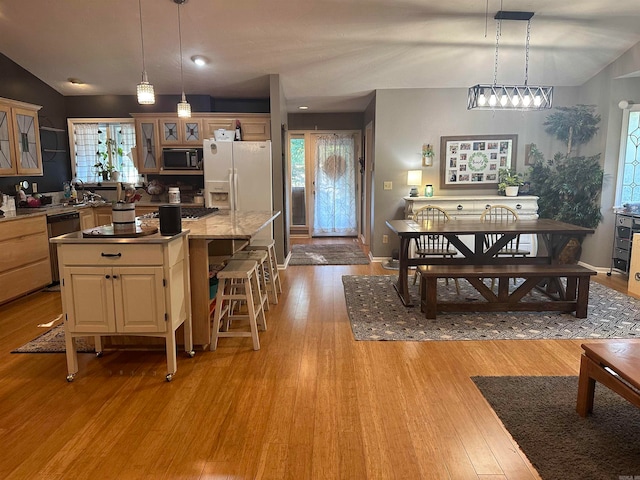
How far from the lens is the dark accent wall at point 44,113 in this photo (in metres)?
5.03

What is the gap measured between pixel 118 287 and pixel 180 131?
3830 mm

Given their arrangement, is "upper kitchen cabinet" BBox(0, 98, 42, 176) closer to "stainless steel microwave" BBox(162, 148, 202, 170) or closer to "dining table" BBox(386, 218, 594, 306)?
"stainless steel microwave" BBox(162, 148, 202, 170)

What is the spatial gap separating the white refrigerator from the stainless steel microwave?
610 mm

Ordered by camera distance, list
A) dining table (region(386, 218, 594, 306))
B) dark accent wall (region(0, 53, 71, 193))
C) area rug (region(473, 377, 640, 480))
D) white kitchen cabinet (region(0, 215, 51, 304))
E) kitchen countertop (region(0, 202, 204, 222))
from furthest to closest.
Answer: dark accent wall (region(0, 53, 71, 193)) → kitchen countertop (region(0, 202, 204, 222)) → white kitchen cabinet (region(0, 215, 51, 304)) → dining table (region(386, 218, 594, 306)) → area rug (region(473, 377, 640, 480))

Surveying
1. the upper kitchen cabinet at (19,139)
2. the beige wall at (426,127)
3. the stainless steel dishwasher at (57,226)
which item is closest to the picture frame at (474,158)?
the beige wall at (426,127)

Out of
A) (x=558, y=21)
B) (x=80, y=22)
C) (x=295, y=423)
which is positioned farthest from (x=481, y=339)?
(x=80, y=22)

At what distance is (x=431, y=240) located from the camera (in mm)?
5582

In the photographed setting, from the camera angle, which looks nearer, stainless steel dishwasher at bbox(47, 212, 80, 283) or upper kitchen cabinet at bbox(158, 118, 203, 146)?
stainless steel dishwasher at bbox(47, 212, 80, 283)

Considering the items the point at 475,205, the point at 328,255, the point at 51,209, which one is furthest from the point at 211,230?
the point at 475,205

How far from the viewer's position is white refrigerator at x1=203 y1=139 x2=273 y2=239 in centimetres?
527

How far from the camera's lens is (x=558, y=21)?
13.8ft

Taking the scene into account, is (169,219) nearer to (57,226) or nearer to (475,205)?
(57,226)

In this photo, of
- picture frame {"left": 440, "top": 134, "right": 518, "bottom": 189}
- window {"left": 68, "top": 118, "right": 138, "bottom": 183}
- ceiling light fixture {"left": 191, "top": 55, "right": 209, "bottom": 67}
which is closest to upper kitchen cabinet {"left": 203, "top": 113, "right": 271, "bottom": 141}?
ceiling light fixture {"left": 191, "top": 55, "right": 209, "bottom": 67}

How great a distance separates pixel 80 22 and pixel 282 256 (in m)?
3.41
